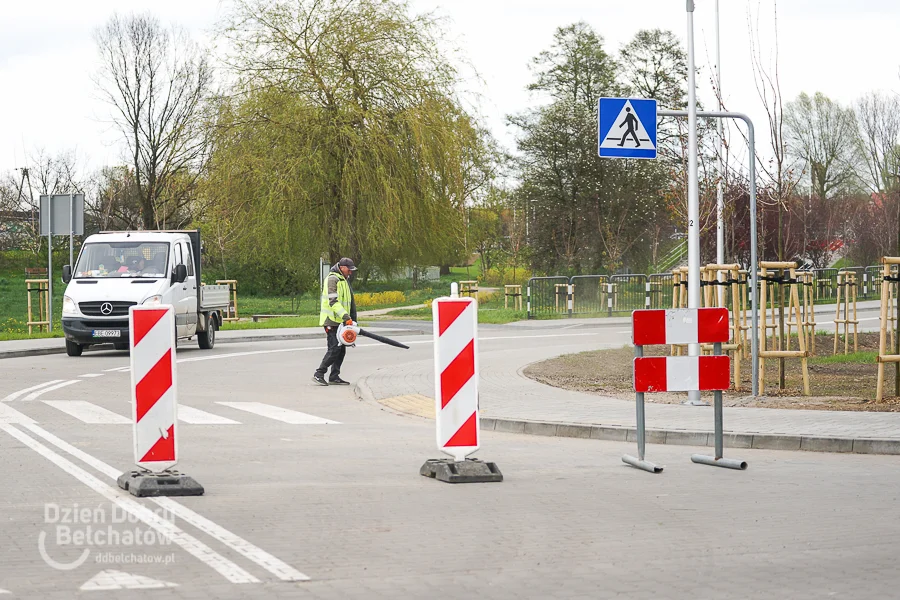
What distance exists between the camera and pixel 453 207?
122ft

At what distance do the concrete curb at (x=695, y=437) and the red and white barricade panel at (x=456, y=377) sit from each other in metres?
2.87

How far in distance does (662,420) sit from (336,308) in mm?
6001

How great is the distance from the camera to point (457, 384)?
28.5 feet

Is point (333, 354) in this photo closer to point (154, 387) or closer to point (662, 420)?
point (662, 420)

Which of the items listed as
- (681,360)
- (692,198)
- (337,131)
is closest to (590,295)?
(337,131)

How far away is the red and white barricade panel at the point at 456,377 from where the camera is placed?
341 inches

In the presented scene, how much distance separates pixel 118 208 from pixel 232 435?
5396 centimetres

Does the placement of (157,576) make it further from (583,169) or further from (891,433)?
(583,169)

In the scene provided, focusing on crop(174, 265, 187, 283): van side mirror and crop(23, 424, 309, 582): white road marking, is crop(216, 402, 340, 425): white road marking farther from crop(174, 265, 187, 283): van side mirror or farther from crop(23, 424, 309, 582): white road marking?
crop(174, 265, 187, 283): van side mirror

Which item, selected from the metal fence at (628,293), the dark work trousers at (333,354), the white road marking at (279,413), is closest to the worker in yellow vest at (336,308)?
the dark work trousers at (333,354)

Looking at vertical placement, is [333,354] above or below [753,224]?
below

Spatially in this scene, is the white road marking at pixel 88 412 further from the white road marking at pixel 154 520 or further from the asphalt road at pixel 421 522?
the white road marking at pixel 154 520

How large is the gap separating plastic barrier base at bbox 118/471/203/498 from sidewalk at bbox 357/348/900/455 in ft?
15.4

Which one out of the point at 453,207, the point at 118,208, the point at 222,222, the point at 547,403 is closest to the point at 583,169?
the point at 453,207
